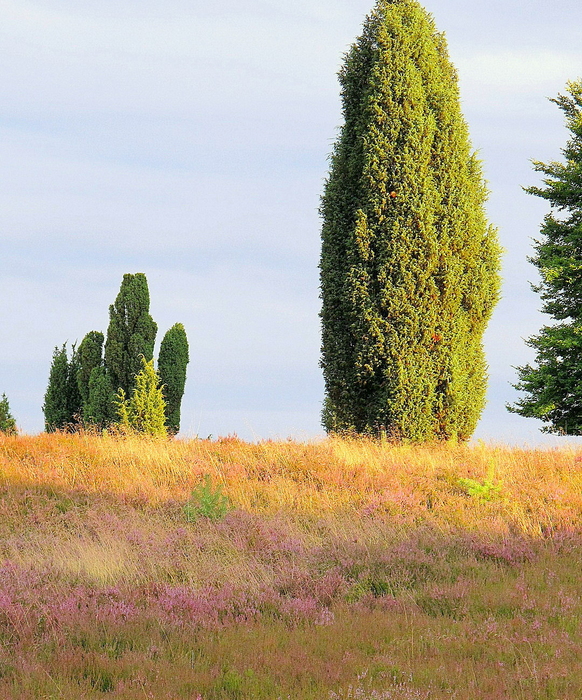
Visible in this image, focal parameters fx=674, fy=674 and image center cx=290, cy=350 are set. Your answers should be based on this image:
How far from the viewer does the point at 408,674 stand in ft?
18.2

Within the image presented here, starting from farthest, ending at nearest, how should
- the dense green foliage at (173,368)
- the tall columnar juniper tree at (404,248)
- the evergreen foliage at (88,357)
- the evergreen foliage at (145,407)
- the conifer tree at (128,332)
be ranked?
1. the dense green foliage at (173,368)
2. the evergreen foliage at (88,357)
3. the conifer tree at (128,332)
4. the evergreen foliage at (145,407)
5. the tall columnar juniper tree at (404,248)

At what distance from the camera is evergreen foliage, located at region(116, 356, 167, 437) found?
23172 mm

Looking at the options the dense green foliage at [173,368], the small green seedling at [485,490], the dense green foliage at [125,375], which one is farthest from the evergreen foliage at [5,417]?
the small green seedling at [485,490]

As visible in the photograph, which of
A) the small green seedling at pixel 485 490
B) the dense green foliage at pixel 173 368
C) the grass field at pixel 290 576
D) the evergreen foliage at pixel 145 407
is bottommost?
the grass field at pixel 290 576

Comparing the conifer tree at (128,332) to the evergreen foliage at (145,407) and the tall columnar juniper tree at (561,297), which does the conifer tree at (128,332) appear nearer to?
the evergreen foliage at (145,407)

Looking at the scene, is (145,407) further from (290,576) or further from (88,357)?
(290,576)

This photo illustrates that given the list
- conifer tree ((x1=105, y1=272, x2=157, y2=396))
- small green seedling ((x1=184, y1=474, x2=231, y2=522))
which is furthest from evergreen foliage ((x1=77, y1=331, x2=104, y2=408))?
small green seedling ((x1=184, y1=474, x2=231, y2=522))

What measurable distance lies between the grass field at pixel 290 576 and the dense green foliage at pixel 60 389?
1331 centimetres

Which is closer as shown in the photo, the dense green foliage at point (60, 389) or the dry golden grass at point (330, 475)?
the dry golden grass at point (330, 475)

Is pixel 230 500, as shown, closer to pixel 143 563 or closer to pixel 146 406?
pixel 143 563

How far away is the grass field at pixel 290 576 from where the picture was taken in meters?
5.63

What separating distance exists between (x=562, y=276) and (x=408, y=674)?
64.2 ft

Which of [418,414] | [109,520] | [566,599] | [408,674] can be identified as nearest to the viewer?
[408,674]

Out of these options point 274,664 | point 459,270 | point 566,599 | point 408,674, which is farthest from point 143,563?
point 459,270
